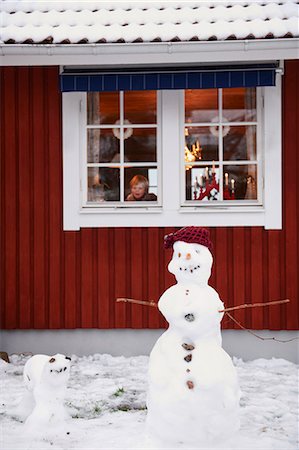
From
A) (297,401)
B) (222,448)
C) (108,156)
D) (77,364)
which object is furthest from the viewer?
(108,156)

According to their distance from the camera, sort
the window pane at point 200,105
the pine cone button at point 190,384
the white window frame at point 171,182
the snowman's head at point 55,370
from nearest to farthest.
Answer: the pine cone button at point 190,384 < the snowman's head at point 55,370 < the white window frame at point 171,182 < the window pane at point 200,105

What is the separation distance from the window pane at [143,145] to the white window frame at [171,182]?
0.41ft

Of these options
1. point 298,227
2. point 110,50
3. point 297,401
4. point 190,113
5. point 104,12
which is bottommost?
point 297,401

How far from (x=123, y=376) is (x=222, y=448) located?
92.3 inches

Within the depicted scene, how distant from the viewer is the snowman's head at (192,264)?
404 cm

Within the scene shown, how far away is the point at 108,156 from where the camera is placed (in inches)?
282

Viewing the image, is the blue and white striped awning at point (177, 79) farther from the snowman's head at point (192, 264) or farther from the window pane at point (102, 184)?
the snowman's head at point (192, 264)

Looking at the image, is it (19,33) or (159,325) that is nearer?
(19,33)

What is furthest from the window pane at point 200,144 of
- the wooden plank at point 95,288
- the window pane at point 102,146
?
the wooden plank at point 95,288

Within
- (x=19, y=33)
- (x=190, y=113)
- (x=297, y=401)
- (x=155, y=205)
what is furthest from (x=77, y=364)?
(x=19, y=33)

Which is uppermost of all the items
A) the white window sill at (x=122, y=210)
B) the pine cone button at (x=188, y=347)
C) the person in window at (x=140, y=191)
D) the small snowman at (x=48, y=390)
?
the person in window at (x=140, y=191)

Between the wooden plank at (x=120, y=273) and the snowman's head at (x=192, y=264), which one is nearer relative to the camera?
the snowman's head at (x=192, y=264)

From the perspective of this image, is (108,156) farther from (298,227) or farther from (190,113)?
(298,227)

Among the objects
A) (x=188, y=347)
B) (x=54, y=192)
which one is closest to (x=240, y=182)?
(x=54, y=192)
